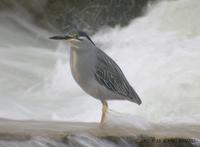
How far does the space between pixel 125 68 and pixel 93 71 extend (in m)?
6.57

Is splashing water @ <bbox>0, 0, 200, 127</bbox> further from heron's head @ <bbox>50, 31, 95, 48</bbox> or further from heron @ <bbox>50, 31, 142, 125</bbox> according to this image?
heron's head @ <bbox>50, 31, 95, 48</bbox>

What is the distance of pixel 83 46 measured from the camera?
5.28m

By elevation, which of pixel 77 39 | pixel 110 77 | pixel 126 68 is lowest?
pixel 110 77

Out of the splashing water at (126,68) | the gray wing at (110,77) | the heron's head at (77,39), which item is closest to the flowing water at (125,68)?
the splashing water at (126,68)

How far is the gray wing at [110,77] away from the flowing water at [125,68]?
62 centimetres

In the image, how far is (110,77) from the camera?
5.48 meters

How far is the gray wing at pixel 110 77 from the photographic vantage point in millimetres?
5422

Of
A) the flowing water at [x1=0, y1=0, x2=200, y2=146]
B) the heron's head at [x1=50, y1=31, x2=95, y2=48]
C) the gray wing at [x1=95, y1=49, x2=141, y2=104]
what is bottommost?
the gray wing at [x1=95, y1=49, x2=141, y2=104]

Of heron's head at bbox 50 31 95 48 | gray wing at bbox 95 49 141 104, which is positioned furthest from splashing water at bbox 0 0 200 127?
heron's head at bbox 50 31 95 48

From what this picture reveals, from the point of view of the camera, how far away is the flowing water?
32.0 feet

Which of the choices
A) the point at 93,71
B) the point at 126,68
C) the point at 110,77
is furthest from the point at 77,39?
the point at 126,68

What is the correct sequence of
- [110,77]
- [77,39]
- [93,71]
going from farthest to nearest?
[110,77]
[93,71]
[77,39]

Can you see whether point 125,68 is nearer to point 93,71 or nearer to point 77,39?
point 93,71

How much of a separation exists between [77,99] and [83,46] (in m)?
5.52
